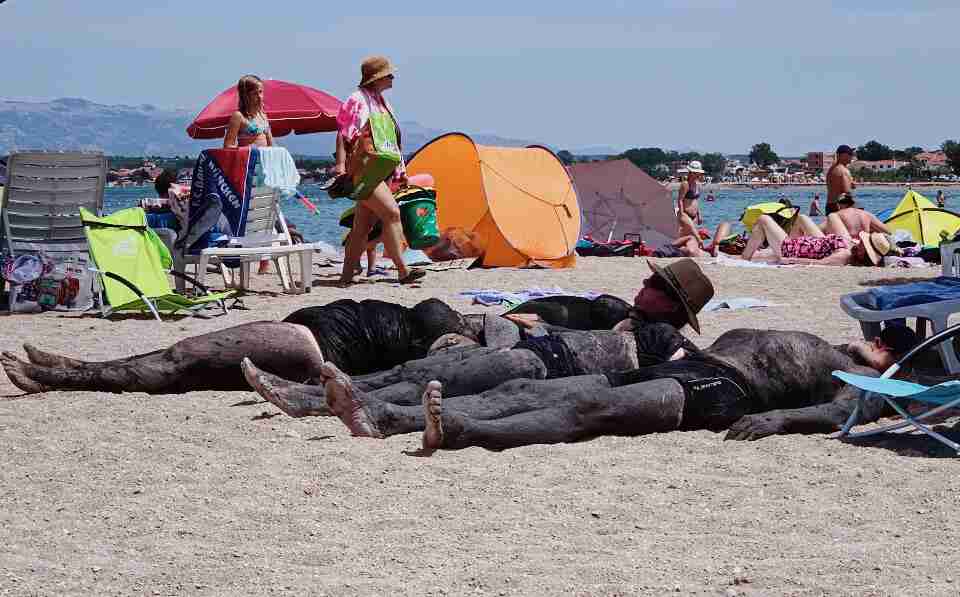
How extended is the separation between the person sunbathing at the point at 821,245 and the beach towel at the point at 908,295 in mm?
7416

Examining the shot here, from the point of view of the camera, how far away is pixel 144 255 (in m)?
8.43

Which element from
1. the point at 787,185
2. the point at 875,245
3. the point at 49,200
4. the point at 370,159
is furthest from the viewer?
the point at 787,185

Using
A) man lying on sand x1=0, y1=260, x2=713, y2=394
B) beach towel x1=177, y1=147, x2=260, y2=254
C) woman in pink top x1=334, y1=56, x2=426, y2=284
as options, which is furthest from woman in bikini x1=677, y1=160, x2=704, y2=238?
man lying on sand x1=0, y1=260, x2=713, y2=394

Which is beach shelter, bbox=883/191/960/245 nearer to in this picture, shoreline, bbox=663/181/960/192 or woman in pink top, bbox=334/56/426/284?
woman in pink top, bbox=334/56/426/284

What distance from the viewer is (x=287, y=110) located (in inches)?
576

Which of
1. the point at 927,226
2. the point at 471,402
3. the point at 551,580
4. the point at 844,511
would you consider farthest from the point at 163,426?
the point at 927,226

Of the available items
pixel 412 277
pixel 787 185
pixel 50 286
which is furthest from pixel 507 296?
pixel 787 185

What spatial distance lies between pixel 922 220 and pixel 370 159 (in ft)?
28.7

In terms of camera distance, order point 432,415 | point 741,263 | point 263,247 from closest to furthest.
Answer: point 432,415 < point 263,247 < point 741,263

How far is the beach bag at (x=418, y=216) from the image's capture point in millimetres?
→ 11516

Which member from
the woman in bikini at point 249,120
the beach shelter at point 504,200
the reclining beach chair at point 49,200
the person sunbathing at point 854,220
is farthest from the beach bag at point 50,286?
the person sunbathing at point 854,220

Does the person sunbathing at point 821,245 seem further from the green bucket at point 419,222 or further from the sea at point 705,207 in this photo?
the sea at point 705,207

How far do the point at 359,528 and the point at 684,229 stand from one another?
1240cm

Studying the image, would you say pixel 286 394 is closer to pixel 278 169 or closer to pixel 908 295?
pixel 908 295
